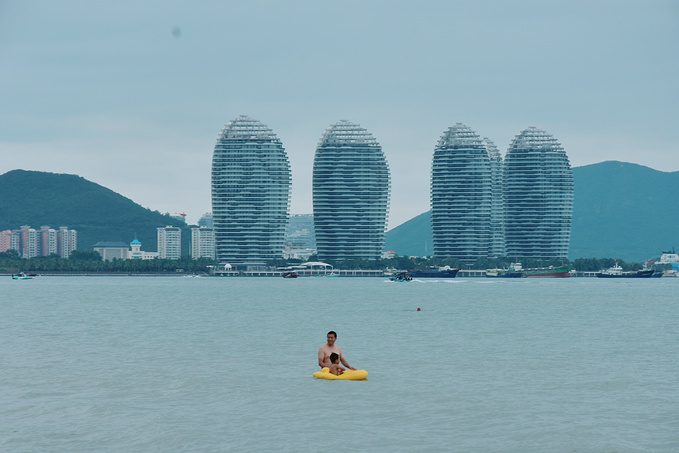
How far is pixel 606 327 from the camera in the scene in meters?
88.2

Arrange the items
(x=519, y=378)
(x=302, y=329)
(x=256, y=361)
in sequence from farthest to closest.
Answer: (x=302, y=329) < (x=256, y=361) < (x=519, y=378)

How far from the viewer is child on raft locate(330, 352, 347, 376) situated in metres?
48.1

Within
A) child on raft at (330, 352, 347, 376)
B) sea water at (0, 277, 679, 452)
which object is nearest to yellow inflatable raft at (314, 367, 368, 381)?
child on raft at (330, 352, 347, 376)

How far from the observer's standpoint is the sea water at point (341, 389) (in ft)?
113

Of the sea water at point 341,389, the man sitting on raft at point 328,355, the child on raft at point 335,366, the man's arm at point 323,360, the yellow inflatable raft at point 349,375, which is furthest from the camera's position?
the man's arm at point 323,360

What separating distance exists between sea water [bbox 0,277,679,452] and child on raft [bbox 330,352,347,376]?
929 mm

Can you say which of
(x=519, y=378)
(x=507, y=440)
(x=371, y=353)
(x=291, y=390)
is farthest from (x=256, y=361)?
(x=507, y=440)

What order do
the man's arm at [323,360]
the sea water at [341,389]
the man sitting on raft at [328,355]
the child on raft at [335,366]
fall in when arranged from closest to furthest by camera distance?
1. the sea water at [341,389]
2. the child on raft at [335,366]
3. the man sitting on raft at [328,355]
4. the man's arm at [323,360]

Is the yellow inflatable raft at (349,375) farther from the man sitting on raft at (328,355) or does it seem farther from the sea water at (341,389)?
the sea water at (341,389)

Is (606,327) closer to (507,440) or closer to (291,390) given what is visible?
(291,390)

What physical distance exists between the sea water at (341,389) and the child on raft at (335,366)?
3.05ft

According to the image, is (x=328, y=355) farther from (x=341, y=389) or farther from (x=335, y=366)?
(x=341, y=389)

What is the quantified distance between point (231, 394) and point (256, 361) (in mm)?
13819

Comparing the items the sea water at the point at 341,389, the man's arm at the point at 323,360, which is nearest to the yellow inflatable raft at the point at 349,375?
the man's arm at the point at 323,360
